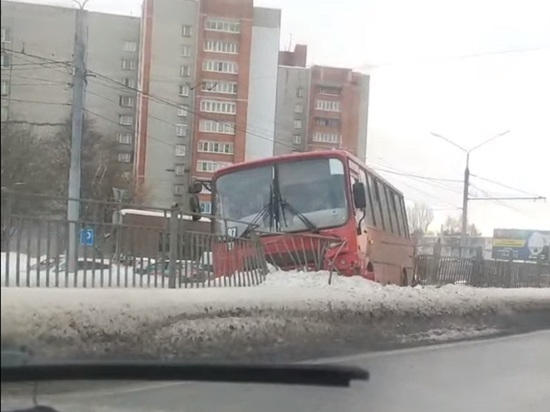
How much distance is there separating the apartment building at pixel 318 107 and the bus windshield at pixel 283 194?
387 millimetres

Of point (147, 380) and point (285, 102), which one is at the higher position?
point (285, 102)

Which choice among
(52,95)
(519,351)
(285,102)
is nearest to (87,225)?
(52,95)

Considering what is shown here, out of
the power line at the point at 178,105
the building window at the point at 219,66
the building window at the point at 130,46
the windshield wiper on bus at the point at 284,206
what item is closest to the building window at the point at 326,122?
the power line at the point at 178,105

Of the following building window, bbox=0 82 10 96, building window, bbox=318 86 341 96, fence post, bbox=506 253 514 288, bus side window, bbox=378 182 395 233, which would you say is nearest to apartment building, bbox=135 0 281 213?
building window, bbox=318 86 341 96

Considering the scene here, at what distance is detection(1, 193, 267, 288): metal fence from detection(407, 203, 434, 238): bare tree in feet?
17.3

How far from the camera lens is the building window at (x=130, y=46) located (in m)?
10.8

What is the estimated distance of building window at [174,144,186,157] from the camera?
11.3 m

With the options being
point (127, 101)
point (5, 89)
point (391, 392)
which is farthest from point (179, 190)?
point (5, 89)

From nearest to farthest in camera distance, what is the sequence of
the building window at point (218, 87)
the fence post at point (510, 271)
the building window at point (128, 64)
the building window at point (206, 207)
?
1. the building window at point (128, 64)
2. the building window at point (218, 87)
3. the building window at point (206, 207)
4. the fence post at point (510, 271)

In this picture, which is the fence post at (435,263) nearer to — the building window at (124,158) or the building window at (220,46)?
the building window at (220,46)

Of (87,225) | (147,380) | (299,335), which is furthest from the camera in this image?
(299,335)

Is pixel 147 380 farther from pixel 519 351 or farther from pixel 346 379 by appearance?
pixel 519 351

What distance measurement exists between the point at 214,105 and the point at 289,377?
A: 841 centimetres

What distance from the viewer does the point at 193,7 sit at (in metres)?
11.9
